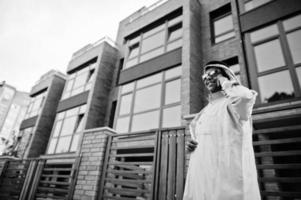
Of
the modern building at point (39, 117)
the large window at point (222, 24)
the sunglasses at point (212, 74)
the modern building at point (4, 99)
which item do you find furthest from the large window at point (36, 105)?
the modern building at point (4, 99)

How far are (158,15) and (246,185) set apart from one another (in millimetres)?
9707

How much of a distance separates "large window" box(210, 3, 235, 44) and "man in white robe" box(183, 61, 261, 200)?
24.2 ft

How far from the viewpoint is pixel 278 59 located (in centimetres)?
559

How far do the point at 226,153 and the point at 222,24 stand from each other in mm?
8750

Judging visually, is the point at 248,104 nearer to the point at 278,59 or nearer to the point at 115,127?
the point at 278,59

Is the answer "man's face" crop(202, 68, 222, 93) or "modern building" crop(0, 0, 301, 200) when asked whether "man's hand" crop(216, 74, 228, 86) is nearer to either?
"man's face" crop(202, 68, 222, 93)

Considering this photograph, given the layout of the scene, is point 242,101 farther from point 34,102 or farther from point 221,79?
point 34,102

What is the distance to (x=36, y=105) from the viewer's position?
15203 mm

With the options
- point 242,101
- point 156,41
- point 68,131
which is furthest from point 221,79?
point 68,131

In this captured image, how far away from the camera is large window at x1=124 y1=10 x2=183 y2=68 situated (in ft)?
28.8

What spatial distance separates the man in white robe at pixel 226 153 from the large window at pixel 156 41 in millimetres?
7063

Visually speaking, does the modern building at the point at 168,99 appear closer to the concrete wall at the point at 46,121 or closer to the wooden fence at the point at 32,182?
the wooden fence at the point at 32,182

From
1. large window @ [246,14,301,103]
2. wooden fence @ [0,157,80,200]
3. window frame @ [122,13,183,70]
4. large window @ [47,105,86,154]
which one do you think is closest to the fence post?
wooden fence @ [0,157,80,200]

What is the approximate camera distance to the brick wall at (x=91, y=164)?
11.7 feet
